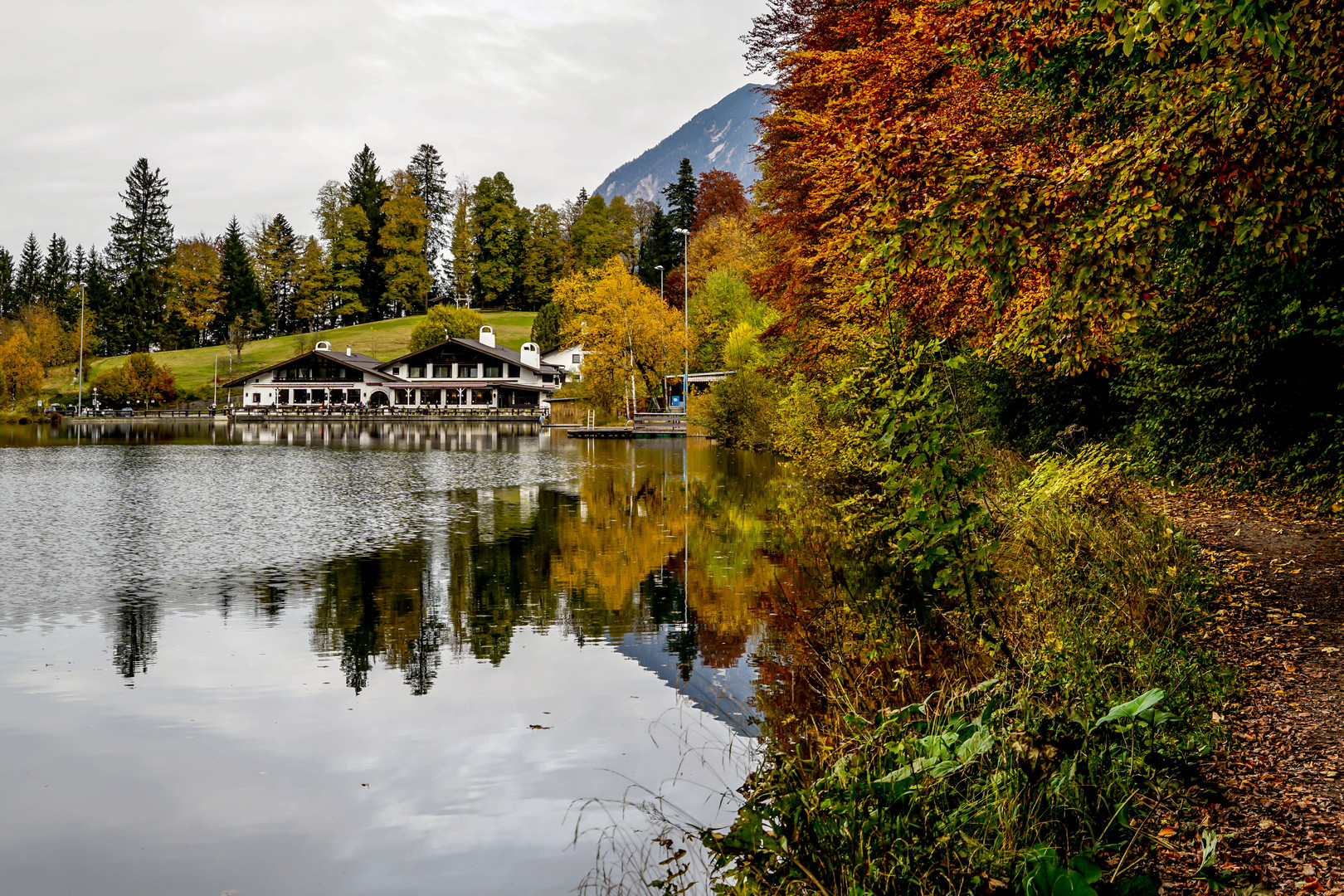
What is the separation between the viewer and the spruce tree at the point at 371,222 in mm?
121250

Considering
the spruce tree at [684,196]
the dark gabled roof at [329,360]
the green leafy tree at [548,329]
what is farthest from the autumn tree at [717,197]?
the dark gabled roof at [329,360]

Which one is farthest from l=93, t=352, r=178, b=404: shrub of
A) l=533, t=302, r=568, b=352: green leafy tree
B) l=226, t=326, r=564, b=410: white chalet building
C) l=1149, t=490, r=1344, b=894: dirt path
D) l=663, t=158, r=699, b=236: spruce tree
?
l=1149, t=490, r=1344, b=894: dirt path

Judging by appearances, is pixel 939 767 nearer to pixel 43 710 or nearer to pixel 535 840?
pixel 535 840

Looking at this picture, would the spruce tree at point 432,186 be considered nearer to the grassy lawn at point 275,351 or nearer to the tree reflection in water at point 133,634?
the grassy lawn at point 275,351

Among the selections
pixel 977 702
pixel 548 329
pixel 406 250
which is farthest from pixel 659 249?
pixel 977 702

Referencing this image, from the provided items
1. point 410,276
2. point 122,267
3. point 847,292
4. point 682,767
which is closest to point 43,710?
point 682,767

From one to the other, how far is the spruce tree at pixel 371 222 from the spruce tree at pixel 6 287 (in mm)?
46106

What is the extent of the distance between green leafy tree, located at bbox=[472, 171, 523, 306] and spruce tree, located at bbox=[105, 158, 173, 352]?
36562mm

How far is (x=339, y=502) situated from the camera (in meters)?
24.4

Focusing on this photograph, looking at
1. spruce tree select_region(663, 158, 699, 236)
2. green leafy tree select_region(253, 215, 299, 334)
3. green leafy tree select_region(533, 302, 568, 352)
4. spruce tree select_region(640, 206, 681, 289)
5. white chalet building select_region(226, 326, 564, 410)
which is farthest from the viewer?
green leafy tree select_region(253, 215, 299, 334)

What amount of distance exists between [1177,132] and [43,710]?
34.8ft

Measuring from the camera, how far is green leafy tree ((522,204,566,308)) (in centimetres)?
11962

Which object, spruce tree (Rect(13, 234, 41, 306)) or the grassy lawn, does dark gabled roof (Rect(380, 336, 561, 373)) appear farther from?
spruce tree (Rect(13, 234, 41, 306))

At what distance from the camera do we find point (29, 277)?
127 meters
